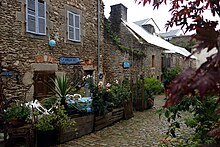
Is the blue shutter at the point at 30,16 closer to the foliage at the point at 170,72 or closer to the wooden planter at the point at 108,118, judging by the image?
the wooden planter at the point at 108,118

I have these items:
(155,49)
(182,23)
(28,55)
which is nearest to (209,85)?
(182,23)

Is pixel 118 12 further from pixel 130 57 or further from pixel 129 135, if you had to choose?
pixel 129 135

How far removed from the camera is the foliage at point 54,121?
4.62 metres

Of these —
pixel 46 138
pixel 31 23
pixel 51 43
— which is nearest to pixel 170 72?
pixel 51 43

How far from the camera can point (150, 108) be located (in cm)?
980

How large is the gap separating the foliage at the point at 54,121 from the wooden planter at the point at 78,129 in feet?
0.68

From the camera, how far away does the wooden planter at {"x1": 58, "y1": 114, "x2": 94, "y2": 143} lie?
16.4 ft

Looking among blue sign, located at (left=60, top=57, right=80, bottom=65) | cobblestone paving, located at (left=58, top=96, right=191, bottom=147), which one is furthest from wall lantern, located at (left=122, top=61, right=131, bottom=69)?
cobblestone paving, located at (left=58, top=96, right=191, bottom=147)

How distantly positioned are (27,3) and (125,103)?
4.47 m

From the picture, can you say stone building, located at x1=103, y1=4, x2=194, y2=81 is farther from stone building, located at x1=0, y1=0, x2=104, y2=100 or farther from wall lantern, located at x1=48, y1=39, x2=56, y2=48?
wall lantern, located at x1=48, y1=39, x2=56, y2=48

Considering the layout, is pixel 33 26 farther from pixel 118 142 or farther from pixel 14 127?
pixel 118 142

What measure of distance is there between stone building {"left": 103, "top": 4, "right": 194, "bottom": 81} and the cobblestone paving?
4988 millimetres

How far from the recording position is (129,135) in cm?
576

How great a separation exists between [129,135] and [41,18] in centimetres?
454
